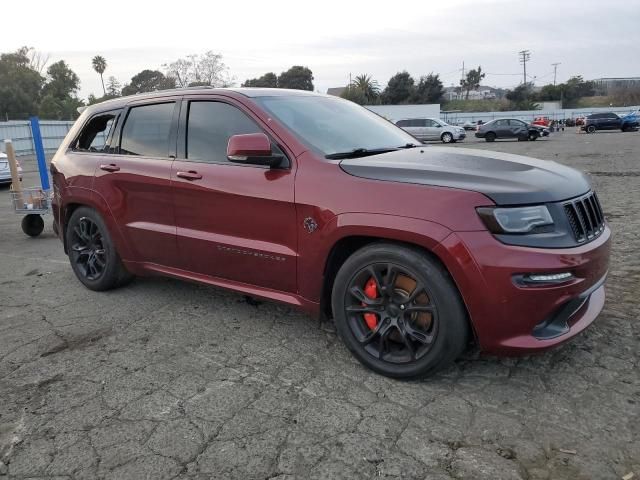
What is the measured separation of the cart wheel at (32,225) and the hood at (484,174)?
5991mm

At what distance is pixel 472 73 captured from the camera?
4040 inches

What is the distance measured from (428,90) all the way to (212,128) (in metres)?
77.8

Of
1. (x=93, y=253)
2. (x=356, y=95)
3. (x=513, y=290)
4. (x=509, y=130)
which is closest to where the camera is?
(x=513, y=290)

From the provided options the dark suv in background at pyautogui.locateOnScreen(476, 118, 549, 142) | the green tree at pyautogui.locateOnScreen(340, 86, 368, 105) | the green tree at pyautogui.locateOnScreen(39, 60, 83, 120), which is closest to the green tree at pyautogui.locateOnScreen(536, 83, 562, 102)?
the green tree at pyautogui.locateOnScreen(340, 86, 368, 105)

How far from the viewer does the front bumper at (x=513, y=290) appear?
2.72 m

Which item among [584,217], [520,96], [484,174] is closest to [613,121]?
[584,217]

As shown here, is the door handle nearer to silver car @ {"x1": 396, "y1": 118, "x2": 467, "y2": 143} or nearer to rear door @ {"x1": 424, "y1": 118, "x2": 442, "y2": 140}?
silver car @ {"x1": 396, "y1": 118, "x2": 467, "y2": 143}

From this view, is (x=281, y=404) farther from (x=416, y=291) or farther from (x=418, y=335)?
(x=416, y=291)

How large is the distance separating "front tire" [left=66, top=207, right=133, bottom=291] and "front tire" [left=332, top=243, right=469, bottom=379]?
2401mm

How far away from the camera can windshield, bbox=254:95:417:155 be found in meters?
3.65

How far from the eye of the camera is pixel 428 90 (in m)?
77.2

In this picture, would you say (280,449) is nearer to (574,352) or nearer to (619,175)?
(574,352)

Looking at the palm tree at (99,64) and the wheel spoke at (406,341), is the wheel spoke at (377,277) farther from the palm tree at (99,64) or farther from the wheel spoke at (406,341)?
the palm tree at (99,64)

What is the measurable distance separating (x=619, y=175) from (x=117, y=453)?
12547 millimetres
